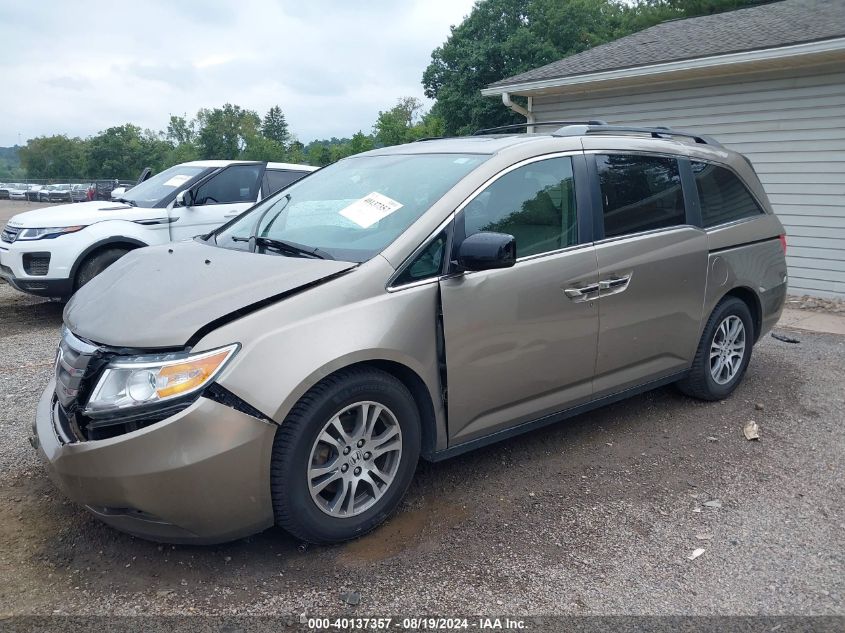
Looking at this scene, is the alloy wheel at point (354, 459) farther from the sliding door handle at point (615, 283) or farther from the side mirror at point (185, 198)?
the side mirror at point (185, 198)

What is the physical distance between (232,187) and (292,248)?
5.33 metres

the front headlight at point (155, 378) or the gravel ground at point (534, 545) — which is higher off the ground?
the front headlight at point (155, 378)

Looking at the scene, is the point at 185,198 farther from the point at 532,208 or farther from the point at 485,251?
the point at 485,251

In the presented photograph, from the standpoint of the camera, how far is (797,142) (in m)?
A: 8.74

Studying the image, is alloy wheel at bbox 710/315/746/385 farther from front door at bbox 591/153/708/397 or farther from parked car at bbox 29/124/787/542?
front door at bbox 591/153/708/397

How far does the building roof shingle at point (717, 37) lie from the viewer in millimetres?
8531

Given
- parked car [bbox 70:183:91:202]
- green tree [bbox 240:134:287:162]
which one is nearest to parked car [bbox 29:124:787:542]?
parked car [bbox 70:183:91:202]

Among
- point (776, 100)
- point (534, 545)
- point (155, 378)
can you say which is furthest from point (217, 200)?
point (776, 100)

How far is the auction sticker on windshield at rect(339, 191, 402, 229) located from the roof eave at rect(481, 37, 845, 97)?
6914 mm

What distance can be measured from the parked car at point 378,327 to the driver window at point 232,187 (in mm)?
4126

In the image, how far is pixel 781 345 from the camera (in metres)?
6.53

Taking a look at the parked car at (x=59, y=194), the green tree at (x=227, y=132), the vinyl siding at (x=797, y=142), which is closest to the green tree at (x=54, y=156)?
the green tree at (x=227, y=132)

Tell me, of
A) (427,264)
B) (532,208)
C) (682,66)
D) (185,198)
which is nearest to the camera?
(427,264)

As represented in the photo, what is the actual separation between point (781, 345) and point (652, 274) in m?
3.35
